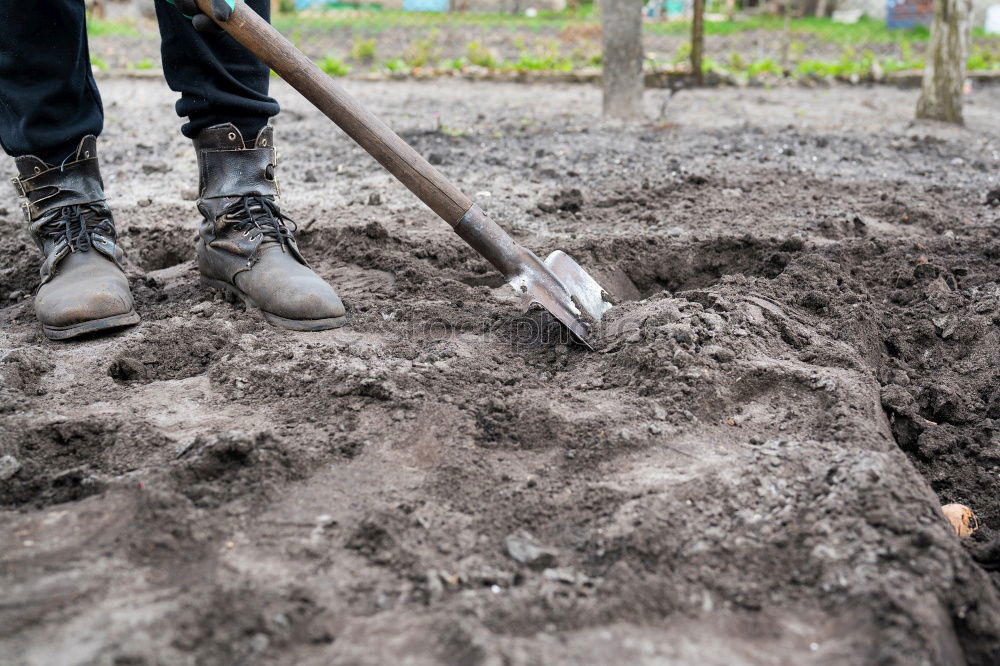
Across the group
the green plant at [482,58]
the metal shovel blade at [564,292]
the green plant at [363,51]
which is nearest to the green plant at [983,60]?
the green plant at [482,58]

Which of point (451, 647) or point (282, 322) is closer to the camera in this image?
point (451, 647)

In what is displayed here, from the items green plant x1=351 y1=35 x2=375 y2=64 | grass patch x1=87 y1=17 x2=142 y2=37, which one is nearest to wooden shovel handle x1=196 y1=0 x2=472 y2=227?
green plant x1=351 y1=35 x2=375 y2=64

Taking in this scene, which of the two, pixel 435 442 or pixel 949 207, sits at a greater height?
pixel 949 207

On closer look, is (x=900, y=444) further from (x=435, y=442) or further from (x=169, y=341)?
(x=169, y=341)

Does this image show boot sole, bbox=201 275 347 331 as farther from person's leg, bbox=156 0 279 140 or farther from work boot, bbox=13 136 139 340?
person's leg, bbox=156 0 279 140

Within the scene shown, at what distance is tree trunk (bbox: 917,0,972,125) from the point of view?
17.6ft

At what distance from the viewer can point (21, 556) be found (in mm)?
1423

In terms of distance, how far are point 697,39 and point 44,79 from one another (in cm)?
537

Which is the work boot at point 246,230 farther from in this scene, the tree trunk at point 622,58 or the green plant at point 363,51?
the green plant at point 363,51

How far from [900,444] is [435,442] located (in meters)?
1.12

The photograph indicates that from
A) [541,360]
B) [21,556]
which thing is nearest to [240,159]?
→ [541,360]

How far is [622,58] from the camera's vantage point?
569 centimetres

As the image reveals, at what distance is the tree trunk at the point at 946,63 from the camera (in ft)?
17.6

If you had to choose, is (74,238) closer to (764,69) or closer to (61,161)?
(61,161)
